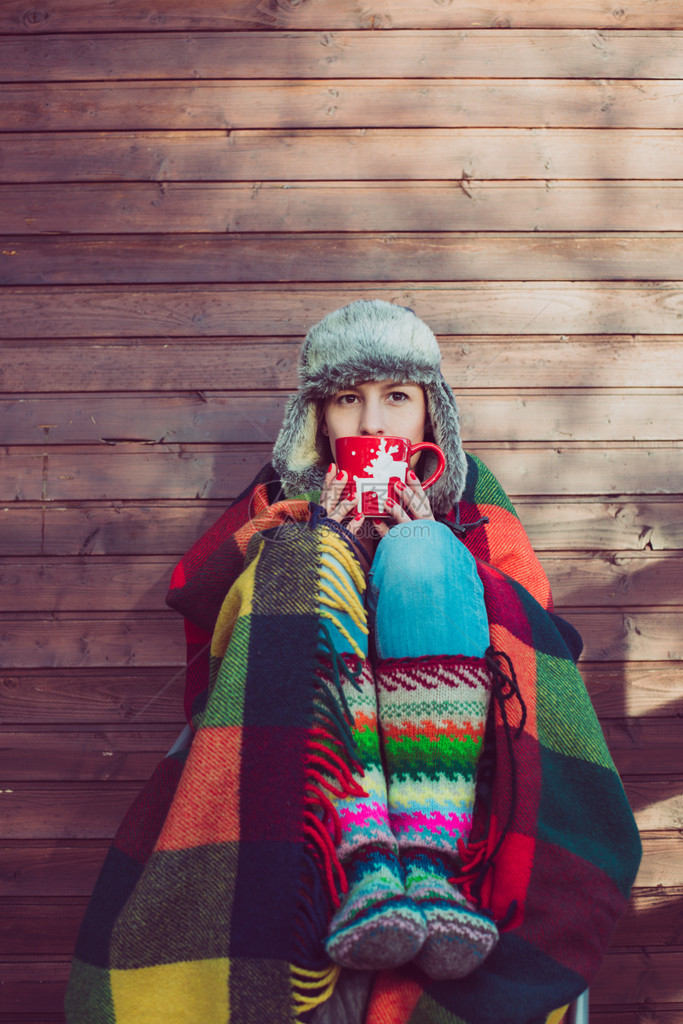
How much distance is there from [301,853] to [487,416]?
113cm

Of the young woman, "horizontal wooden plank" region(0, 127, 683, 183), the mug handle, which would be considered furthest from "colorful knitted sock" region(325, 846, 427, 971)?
"horizontal wooden plank" region(0, 127, 683, 183)

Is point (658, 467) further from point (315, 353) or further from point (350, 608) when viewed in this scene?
point (350, 608)

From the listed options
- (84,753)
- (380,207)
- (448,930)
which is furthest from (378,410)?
(84,753)

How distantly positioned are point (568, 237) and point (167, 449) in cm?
113

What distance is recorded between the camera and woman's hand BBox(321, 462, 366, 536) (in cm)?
116

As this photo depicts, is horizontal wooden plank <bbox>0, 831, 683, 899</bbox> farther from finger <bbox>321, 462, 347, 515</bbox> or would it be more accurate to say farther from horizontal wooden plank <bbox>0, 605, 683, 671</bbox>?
finger <bbox>321, 462, 347, 515</bbox>

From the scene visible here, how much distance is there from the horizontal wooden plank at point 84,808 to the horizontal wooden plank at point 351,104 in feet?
5.34

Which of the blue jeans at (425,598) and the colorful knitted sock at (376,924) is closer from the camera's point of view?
the colorful knitted sock at (376,924)

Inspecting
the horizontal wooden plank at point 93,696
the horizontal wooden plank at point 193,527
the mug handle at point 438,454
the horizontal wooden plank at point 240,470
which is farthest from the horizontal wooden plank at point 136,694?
the mug handle at point 438,454

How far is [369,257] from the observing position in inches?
63.7

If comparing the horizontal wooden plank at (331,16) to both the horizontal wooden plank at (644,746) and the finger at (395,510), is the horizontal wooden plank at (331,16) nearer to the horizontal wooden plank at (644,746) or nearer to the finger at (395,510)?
the finger at (395,510)

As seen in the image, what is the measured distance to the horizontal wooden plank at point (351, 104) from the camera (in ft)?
5.28

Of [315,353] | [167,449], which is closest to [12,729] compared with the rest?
[167,449]

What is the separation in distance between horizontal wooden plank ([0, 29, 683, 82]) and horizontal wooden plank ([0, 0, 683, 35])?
2 cm
